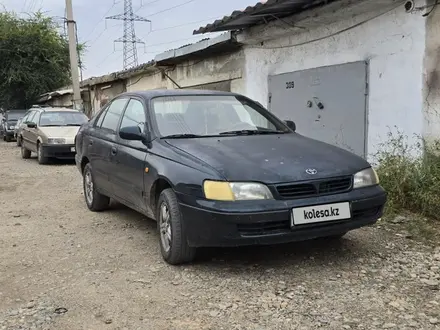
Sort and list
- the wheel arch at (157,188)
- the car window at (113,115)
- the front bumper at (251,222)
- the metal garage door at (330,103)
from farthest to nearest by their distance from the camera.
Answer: the metal garage door at (330,103)
the car window at (113,115)
the wheel arch at (157,188)
the front bumper at (251,222)

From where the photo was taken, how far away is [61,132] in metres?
12.0

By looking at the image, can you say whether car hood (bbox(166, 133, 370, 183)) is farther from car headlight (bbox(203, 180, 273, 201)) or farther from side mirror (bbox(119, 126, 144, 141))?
side mirror (bbox(119, 126, 144, 141))

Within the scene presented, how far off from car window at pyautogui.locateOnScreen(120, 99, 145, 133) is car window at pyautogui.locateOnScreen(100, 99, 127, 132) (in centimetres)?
20

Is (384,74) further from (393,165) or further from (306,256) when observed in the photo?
(306,256)

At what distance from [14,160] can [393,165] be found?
36.7 feet

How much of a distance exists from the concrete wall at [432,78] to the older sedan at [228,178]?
2.19 metres

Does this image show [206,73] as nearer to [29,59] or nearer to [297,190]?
[297,190]

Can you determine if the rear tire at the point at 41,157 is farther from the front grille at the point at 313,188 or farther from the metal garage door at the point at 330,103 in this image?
the front grille at the point at 313,188

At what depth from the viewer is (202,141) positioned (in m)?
4.34

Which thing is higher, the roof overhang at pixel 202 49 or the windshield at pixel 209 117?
the roof overhang at pixel 202 49

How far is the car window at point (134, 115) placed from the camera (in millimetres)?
4892

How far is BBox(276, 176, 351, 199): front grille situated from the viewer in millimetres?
3631

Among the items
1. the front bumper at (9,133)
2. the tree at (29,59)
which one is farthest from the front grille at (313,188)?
the tree at (29,59)

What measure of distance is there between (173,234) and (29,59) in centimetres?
2476
